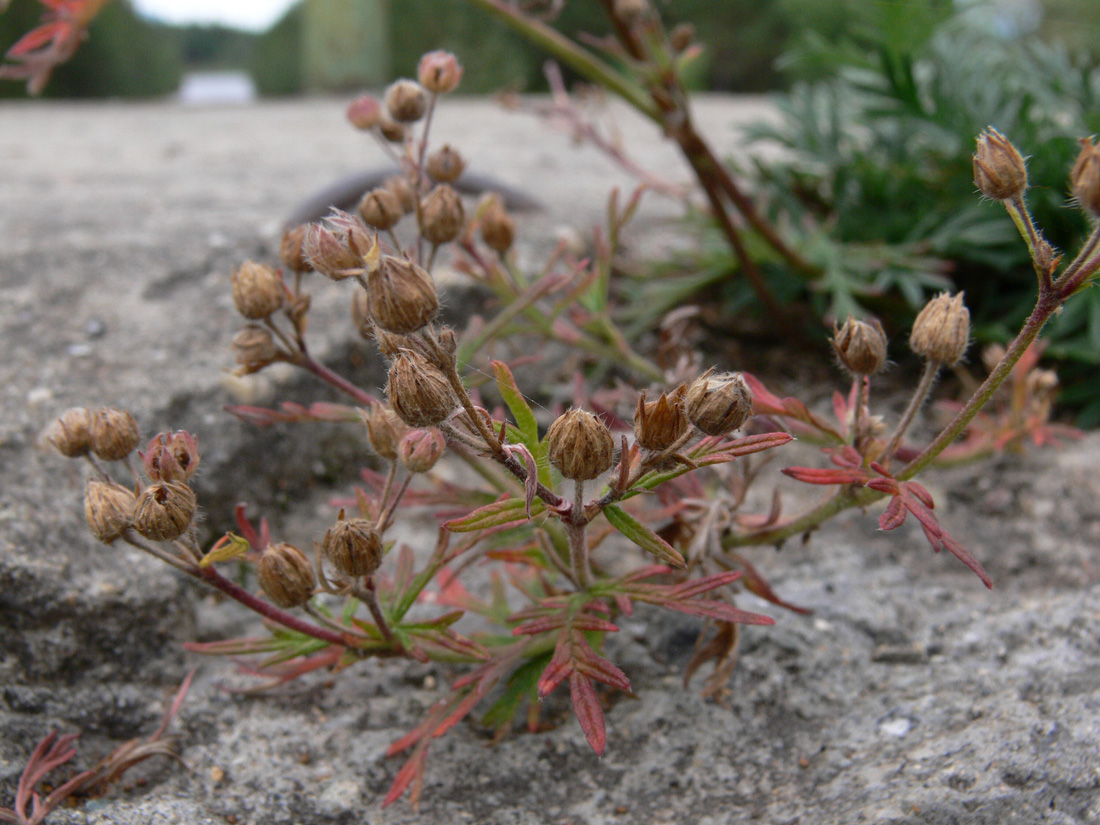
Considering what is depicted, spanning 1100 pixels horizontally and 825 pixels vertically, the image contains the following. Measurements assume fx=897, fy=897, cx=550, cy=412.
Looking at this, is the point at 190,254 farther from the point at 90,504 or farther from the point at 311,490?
the point at 90,504

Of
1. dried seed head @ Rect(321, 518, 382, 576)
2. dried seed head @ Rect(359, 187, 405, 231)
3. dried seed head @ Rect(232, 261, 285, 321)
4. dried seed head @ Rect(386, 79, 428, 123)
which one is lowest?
dried seed head @ Rect(321, 518, 382, 576)

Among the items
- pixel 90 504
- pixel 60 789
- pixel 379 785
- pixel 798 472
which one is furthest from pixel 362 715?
pixel 798 472

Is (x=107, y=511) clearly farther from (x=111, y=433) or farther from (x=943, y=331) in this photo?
(x=943, y=331)

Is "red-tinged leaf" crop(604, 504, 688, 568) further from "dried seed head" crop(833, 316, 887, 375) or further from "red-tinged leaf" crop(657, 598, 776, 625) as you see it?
"dried seed head" crop(833, 316, 887, 375)

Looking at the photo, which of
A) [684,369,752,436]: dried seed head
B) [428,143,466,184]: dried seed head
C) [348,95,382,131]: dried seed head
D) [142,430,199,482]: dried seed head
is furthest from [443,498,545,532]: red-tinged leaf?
[348,95,382,131]: dried seed head

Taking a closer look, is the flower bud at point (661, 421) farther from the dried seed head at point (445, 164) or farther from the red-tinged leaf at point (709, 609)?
the dried seed head at point (445, 164)

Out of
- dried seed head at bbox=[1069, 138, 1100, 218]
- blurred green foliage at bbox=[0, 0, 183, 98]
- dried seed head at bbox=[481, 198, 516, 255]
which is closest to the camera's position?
dried seed head at bbox=[1069, 138, 1100, 218]

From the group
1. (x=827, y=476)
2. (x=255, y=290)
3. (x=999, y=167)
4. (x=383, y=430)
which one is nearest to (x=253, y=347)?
(x=255, y=290)
